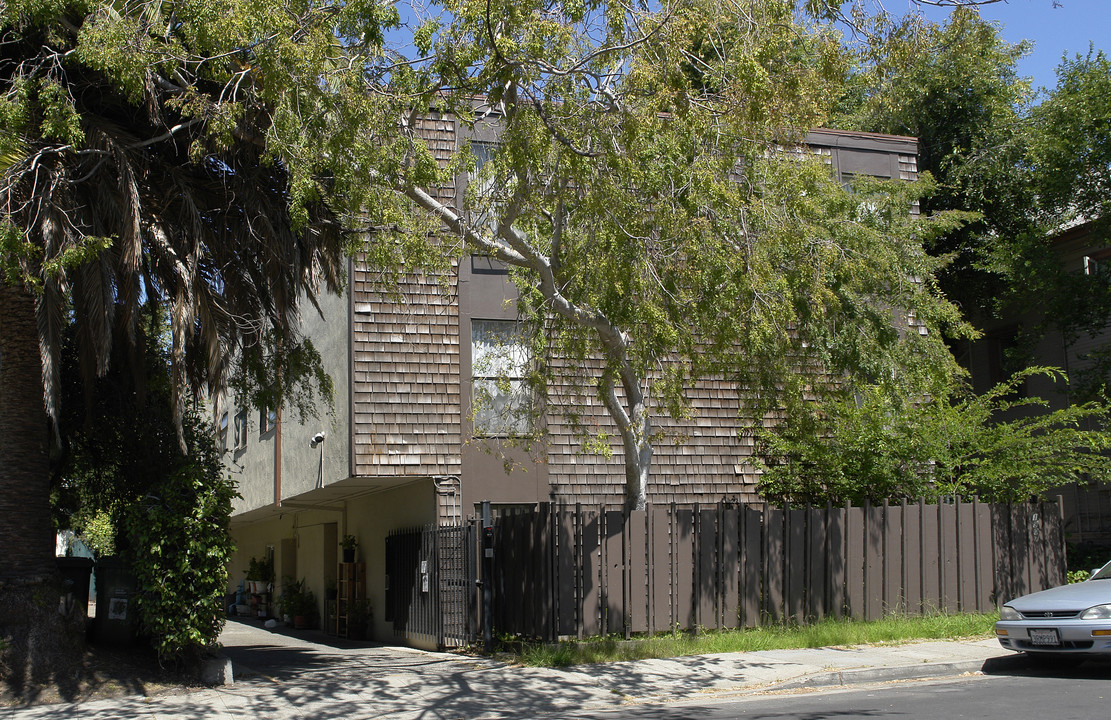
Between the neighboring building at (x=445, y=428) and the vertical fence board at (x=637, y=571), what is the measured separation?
7.49 feet

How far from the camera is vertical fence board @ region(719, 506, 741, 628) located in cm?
1357

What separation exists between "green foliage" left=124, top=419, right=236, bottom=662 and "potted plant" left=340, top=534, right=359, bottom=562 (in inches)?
342

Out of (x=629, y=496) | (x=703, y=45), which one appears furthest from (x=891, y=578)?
(x=703, y=45)

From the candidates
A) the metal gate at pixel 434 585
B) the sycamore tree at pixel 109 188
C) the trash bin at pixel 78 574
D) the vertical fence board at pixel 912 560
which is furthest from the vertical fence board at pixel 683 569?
the trash bin at pixel 78 574

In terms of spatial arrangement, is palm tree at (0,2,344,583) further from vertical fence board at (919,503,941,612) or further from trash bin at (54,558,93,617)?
vertical fence board at (919,503,941,612)

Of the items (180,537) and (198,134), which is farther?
(198,134)

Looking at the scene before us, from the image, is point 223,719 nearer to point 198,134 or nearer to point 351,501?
point 198,134

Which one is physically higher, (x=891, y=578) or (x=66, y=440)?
(x=66, y=440)

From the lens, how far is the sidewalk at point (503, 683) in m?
9.79

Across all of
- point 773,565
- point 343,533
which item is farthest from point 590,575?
point 343,533

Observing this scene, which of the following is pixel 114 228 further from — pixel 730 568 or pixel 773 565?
pixel 773 565

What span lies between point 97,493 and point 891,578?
12.1 meters

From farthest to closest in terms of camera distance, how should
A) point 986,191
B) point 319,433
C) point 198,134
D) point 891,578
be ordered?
point 986,191 < point 319,433 < point 891,578 < point 198,134

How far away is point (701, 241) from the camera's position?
11.7 metres
